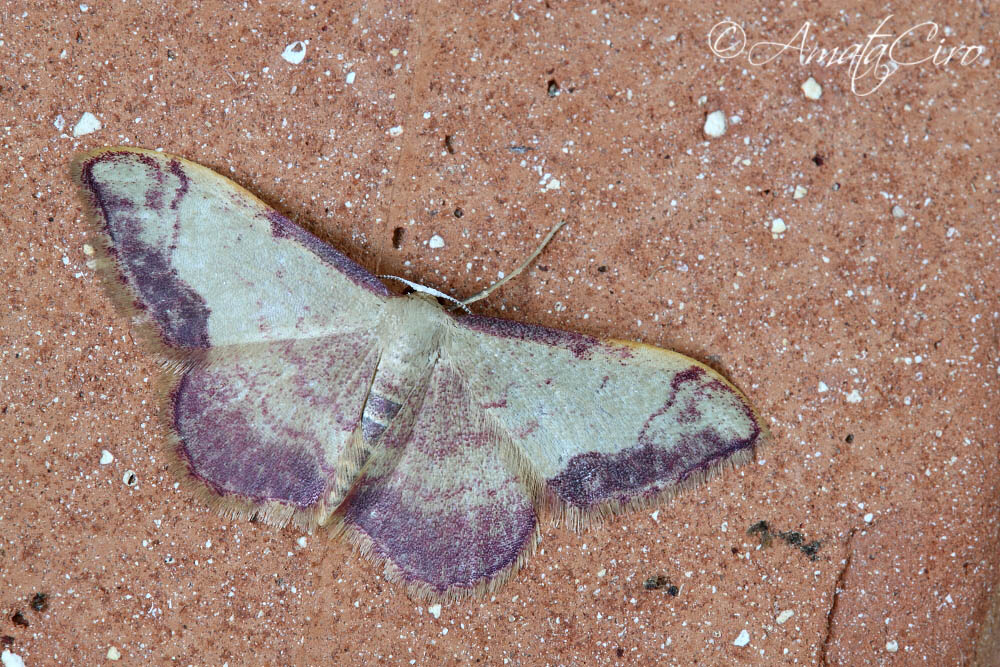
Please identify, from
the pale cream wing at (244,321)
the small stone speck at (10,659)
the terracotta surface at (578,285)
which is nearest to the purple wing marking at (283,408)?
the pale cream wing at (244,321)

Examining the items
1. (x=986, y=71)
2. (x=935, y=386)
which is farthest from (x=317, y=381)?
(x=986, y=71)

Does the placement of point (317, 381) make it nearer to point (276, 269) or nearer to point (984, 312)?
point (276, 269)

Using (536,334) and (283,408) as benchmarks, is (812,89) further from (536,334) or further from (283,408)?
(283,408)

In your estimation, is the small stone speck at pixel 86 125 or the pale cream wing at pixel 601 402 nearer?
the pale cream wing at pixel 601 402

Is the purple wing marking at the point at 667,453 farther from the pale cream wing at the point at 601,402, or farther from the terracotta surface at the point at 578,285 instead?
the terracotta surface at the point at 578,285

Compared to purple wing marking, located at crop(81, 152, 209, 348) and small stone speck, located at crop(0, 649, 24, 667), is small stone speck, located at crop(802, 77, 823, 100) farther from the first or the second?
small stone speck, located at crop(0, 649, 24, 667)

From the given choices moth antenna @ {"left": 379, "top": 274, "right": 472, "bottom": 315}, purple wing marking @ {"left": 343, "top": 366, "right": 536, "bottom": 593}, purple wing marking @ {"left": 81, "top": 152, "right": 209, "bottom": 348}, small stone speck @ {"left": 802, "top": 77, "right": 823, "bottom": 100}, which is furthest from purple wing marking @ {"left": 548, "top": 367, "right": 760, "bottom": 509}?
purple wing marking @ {"left": 81, "top": 152, "right": 209, "bottom": 348}

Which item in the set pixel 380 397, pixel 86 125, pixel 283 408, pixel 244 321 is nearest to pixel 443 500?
pixel 380 397
